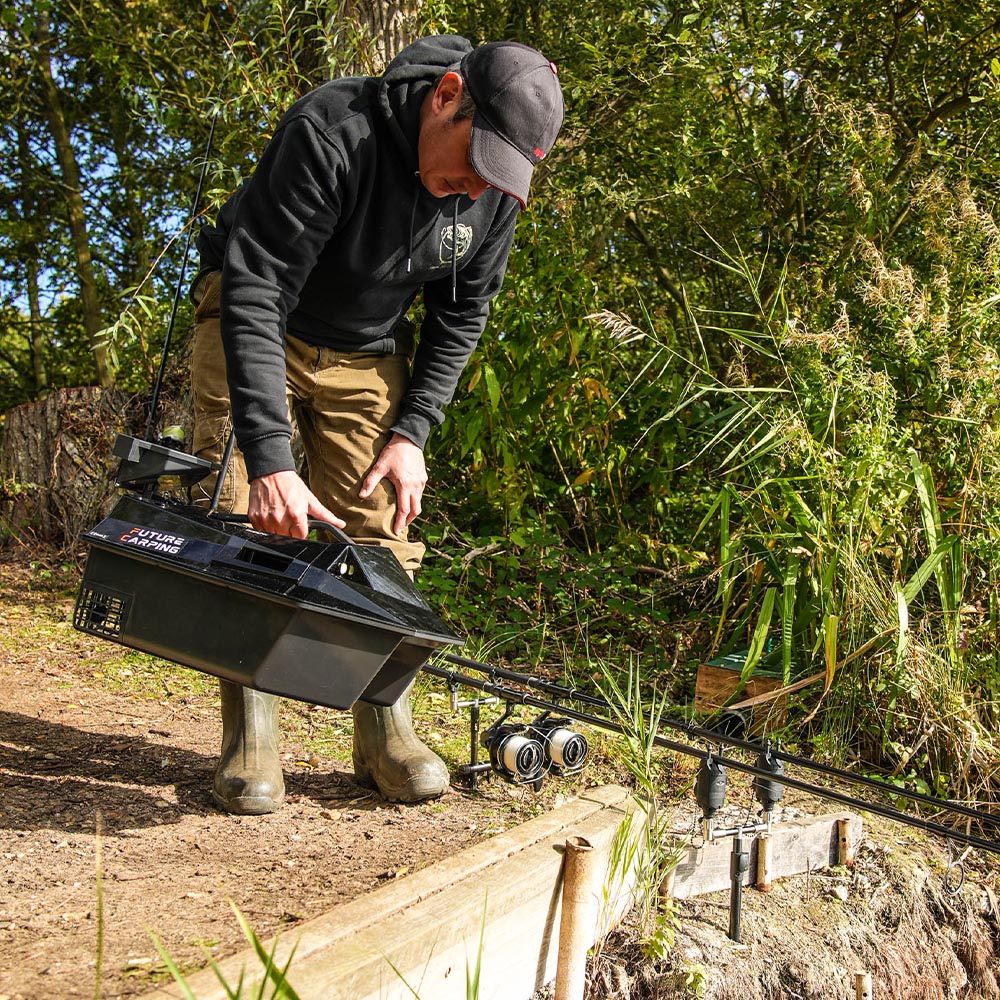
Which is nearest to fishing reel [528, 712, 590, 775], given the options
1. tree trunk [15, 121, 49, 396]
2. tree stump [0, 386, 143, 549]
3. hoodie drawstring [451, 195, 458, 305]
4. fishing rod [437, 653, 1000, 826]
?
fishing rod [437, 653, 1000, 826]

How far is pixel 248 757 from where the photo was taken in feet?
8.18

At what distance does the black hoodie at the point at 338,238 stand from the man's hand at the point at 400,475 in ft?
0.15

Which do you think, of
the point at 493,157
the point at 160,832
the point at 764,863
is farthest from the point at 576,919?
the point at 493,157

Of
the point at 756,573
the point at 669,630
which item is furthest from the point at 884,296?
the point at 669,630

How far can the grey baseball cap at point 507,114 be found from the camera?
7.26ft

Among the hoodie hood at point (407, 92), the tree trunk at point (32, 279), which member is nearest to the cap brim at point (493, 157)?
the hoodie hood at point (407, 92)

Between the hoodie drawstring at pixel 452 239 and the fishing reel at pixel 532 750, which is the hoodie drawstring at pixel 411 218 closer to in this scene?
the hoodie drawstring at pixel 452 239

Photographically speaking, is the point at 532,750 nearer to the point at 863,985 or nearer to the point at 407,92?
the point at 863,985

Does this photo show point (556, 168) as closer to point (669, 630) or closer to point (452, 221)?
point (669, 630)

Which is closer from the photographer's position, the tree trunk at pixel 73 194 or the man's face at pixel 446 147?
the man's face at pixel 446 147

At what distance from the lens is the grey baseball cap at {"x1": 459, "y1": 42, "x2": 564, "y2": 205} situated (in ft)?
7.26

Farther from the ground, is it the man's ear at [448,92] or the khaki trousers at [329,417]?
the man's ear at [448,92]

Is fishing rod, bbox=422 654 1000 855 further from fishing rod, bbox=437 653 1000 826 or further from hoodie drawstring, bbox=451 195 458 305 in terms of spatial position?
hoodie drawstring, bbox=451 195 458 305

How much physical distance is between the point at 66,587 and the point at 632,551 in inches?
116
